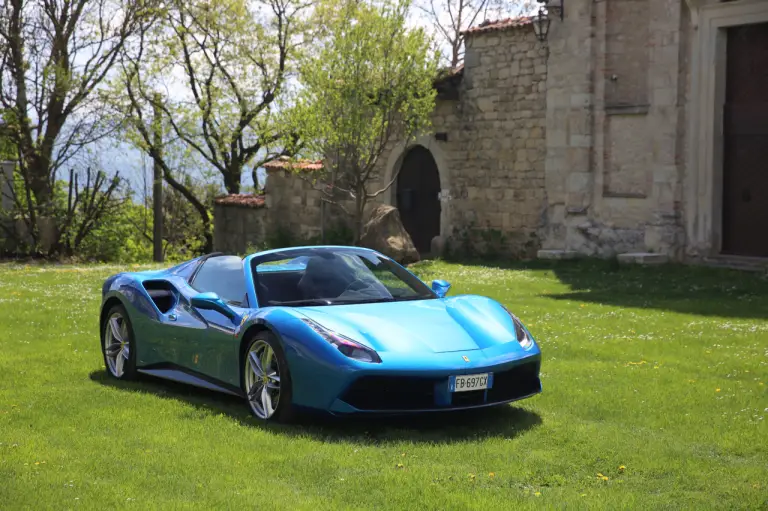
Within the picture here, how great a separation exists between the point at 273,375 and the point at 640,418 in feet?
8.13

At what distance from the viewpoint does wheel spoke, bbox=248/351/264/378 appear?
7.35 meters

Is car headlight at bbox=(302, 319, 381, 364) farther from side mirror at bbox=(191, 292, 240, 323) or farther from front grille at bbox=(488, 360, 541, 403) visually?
side mirror at bbox=(191, 292, 240, 323)

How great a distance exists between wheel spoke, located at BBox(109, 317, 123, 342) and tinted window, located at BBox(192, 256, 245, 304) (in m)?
1.04

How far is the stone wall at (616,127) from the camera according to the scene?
2027 cm

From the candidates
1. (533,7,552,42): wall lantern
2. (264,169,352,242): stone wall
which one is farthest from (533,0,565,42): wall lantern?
(264,169,352,242): stone wall

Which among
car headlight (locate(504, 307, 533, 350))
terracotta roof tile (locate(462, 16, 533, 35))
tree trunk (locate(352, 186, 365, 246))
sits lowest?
car headlight (locate(504, 307, 533, 350))

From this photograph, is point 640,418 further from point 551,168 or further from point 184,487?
point 551,168

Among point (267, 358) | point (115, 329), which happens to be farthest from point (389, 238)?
point (267, 358)

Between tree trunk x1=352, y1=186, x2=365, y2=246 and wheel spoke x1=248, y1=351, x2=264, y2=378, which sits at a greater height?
tree trunk x1=352, y1=186, x2=365, y2=246

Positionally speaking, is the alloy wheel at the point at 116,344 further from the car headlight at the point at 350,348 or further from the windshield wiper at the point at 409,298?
the car headlight at the point at 350,348

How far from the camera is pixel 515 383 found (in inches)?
284

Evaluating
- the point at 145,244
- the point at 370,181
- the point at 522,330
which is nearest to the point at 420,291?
the point at 522,330

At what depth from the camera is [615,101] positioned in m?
21.4

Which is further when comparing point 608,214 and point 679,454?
point 608,214
